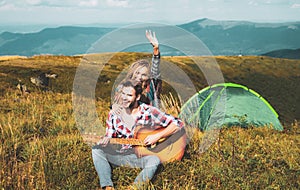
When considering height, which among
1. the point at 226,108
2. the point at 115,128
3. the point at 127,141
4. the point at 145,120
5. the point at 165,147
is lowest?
the point at 226,108

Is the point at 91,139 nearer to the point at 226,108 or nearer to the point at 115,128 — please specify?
the point at 115,128

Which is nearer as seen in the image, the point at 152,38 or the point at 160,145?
the point at 160,145

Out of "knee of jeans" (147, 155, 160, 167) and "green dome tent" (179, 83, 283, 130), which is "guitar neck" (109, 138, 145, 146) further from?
"green dome tent" (179, 83, 283, 130)

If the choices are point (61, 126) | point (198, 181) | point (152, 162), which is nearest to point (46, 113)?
point (61, 126)

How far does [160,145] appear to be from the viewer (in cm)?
586

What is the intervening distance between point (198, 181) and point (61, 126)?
393 cm

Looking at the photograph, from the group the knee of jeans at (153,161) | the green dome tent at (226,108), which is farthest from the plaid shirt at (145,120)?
the green dome tent at (226,108)

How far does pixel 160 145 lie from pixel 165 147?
0.12 metres

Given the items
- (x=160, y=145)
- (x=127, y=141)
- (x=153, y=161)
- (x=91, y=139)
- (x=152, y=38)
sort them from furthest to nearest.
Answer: (x=152, y=38), (x=91, y=139), (x=160, y=145), (x=127, y=141), (x=153, y=161)

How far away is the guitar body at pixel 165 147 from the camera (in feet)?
18.9

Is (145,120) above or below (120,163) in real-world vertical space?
above

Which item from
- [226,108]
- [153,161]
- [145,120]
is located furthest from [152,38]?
[226,108]

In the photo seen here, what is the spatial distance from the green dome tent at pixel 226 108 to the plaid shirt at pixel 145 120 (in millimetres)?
2776

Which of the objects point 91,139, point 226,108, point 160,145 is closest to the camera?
point 160,145
